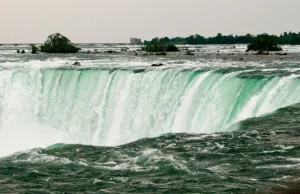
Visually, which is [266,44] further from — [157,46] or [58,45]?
[58,45]

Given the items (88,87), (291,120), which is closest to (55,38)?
(88,87)

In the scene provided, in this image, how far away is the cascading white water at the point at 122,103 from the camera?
23.5m

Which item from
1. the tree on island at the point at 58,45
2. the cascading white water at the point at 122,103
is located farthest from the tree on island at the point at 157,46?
the cascading white water at the point at 122,103

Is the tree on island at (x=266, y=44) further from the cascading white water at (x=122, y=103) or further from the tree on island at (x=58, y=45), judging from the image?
the cascading white water at (x=122, y=103)

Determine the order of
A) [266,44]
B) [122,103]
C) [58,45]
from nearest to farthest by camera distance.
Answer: [122,103], [266,44], [58,45]

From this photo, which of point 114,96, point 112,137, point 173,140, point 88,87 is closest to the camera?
point 173,140

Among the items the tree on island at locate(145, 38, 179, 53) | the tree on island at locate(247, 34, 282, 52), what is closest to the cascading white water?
the tree on island at locate(247, 34, 282, 52)

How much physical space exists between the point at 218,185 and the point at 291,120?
7.26 metres

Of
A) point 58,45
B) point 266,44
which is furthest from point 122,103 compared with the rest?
point 58,45

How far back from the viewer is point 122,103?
2886 cm

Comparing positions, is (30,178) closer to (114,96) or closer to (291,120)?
(291,120)

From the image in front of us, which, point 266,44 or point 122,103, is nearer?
point 122,103

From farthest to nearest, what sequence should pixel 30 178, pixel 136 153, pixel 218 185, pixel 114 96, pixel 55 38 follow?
pixel 55 38, pixel 114 96, pixel 136 153, pixel 30 178, pixel 218 185

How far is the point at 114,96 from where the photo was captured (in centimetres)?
2966
